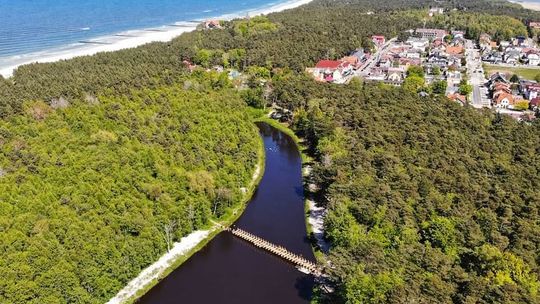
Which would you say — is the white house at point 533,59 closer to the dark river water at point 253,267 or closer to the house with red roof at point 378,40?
the house with red roof at point 378,40

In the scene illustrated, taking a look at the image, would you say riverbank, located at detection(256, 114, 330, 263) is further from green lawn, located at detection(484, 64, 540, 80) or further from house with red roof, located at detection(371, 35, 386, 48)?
house with red roof, located at detection(371, 35, 386, 48)

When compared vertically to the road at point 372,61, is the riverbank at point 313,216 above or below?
below

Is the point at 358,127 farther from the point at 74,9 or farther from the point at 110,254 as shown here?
the point at 74,9

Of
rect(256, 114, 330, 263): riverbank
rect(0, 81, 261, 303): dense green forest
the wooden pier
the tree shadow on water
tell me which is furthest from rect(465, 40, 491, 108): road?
the tree shadow on water

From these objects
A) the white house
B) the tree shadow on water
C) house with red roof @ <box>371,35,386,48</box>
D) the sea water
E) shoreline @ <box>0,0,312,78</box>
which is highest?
the sea water

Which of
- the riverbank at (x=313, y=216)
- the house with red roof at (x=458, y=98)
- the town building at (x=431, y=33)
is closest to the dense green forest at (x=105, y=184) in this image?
the riverbank at (x=313, y=216)

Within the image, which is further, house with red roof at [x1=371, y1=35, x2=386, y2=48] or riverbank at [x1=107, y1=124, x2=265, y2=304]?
house with red roof at [x1=371, y1=35, x2=386, y2=48]

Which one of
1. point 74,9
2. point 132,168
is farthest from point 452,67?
point 74,9
